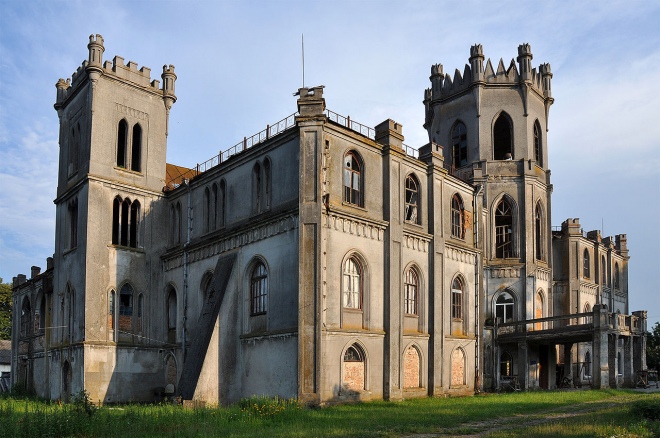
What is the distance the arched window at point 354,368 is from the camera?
26.3 m

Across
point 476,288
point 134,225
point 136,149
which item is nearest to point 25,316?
point 134,225

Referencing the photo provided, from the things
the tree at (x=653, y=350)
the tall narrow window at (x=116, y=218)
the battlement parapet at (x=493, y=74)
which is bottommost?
the tree at (x=653, y=350)

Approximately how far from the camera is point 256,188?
96.1 ft

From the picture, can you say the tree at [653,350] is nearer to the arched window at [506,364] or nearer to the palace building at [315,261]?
the palace building at [315,261]

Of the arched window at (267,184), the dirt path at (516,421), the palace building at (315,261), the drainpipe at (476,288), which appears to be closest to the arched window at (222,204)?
the palace building at (315,261)

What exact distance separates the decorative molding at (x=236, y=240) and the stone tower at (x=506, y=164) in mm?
14150

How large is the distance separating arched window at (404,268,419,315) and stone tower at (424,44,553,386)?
7304 millimetres

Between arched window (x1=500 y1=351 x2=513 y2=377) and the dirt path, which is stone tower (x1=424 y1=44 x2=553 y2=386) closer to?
arched window (x1=500 y1=351 x2=513 y2=377)

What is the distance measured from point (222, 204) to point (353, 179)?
7.20 metres

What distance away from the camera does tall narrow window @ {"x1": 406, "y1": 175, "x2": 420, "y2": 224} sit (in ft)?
102

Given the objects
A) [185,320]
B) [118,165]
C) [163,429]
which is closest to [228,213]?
[185,320]

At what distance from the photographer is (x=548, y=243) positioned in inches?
1567

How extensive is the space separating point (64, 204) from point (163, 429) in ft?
73.4

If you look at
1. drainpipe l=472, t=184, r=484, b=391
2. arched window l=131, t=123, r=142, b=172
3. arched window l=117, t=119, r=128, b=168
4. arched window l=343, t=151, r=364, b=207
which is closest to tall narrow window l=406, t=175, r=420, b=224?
arched window l=343, t=151, r=364, b=207
